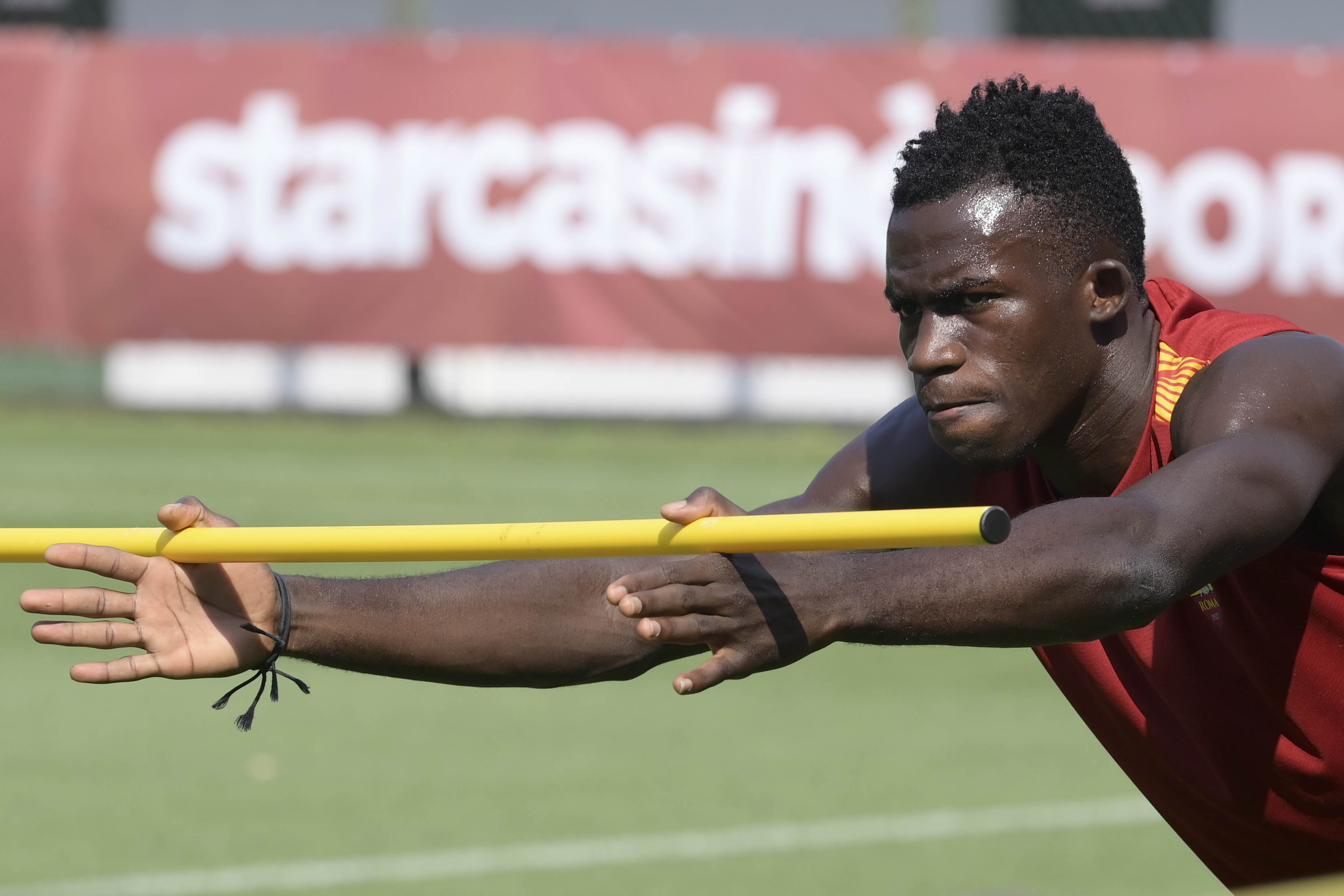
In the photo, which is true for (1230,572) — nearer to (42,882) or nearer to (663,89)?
(42,882)

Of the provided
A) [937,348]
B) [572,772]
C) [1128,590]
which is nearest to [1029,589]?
[1128,590]

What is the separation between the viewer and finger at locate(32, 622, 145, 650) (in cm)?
298

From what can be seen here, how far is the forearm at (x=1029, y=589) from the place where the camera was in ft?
8.86

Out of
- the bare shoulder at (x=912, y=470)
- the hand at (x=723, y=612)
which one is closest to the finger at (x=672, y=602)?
the hand at (x=723, y=612)

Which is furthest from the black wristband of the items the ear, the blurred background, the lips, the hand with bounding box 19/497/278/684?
the blurred background

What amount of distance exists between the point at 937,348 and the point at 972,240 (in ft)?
0.60

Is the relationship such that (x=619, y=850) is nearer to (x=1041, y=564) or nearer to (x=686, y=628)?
(x=686, y=628)

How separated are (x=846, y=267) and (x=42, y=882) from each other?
30.0 feet

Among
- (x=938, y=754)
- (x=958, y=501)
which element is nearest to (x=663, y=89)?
(x=938, y=754)

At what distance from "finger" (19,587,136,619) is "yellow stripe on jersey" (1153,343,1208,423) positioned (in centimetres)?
174

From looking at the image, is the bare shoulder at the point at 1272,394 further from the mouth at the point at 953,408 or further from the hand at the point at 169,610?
the hand at the point at 169,610

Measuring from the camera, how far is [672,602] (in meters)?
2.72

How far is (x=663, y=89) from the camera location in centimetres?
1401

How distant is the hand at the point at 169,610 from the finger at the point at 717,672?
813 mm
